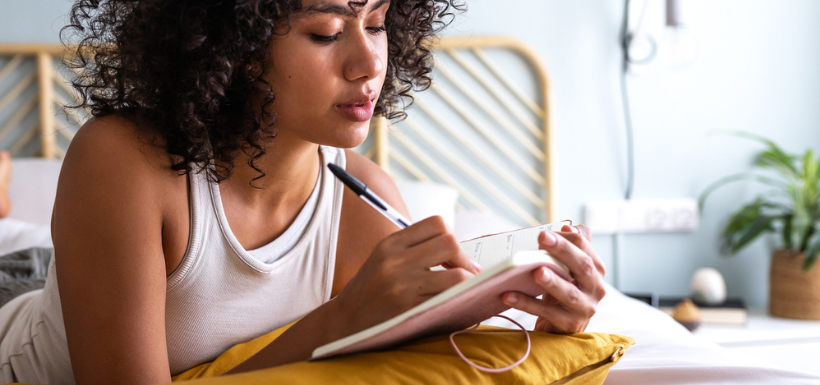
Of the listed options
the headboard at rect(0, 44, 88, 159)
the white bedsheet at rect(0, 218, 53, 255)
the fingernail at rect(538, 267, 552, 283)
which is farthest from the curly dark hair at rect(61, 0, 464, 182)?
the headboard at rect(0, 44, 88, 159)

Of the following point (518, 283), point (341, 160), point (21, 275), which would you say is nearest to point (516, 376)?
point (518, 283)

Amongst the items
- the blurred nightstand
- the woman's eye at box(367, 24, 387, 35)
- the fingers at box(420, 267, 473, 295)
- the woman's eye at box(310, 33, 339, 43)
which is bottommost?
the blurred nightstand

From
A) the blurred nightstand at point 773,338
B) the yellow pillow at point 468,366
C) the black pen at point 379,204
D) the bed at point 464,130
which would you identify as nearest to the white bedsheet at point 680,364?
the yellow pillow at point 468,366

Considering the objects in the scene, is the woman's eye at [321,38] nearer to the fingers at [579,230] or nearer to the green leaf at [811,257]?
the fingers at [579,230]

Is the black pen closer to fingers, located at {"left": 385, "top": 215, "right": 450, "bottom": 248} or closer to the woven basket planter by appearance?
fingers, located at {"left": 385, "top": 215, "right": 450, "bottom": 248}

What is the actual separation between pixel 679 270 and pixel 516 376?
1.74m

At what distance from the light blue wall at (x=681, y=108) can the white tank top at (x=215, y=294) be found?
1.25 metres

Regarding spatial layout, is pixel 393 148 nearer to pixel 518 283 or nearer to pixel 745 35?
pixel 745 35

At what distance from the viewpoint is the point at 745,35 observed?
206 centimetres

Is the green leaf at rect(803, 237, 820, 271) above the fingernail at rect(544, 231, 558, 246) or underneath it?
underneath

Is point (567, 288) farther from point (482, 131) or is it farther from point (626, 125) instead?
point (626, 125)

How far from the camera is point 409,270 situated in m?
0.57

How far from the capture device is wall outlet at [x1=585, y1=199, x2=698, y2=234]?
2027 mm

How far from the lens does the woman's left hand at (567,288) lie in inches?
22.5
